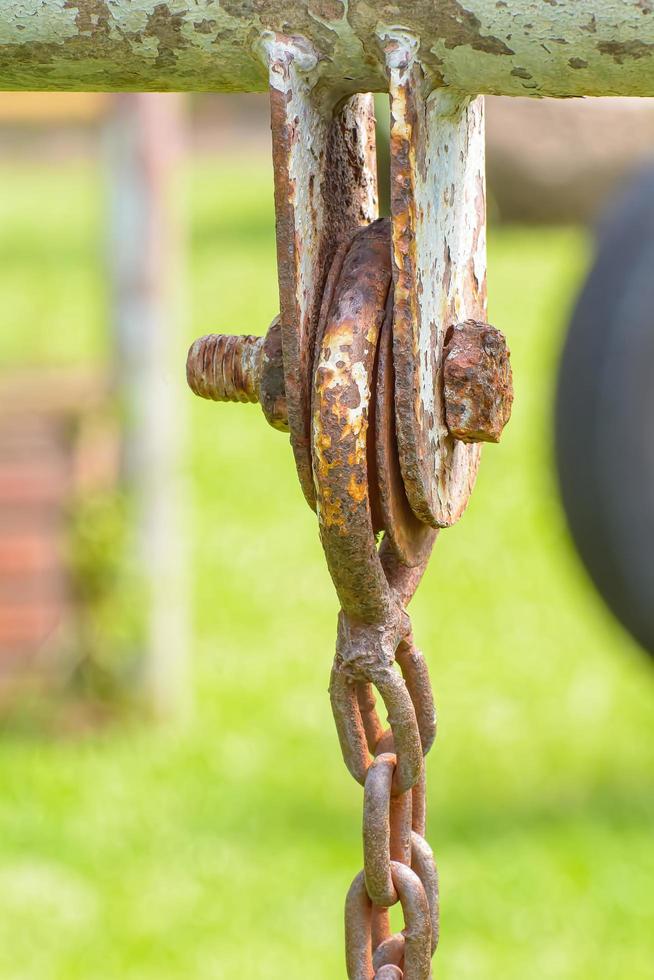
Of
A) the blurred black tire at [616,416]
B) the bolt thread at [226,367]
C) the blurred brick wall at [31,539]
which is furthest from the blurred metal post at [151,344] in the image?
the bolt thread at [226,367]

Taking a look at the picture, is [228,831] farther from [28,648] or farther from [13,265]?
[13,265]

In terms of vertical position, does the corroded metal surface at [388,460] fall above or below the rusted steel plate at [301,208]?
below

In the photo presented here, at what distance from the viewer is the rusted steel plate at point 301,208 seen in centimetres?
62

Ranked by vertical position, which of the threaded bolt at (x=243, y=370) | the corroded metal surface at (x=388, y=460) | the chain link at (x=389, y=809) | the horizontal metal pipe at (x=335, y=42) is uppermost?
the horizontal metal pipe at (x=335, y=42)

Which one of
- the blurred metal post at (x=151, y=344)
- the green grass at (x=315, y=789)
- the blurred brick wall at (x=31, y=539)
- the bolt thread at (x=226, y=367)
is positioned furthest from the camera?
the blurred brick wall at (x=31, y=539)

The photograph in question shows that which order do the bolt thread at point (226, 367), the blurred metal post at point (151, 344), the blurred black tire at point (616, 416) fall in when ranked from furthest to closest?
the blurred metal post at point (151, 344)
the blurred black tire at point (616, 416)
the bolt thread at point (226, 367)

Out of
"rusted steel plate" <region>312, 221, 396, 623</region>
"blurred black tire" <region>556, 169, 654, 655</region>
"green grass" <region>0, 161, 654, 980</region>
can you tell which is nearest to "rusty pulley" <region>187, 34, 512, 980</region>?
"rusted steel plate" <region>312, 221, 396, 623</region>

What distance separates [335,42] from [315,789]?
10.5ft

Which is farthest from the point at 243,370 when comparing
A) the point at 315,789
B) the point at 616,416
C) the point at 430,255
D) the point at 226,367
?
the point at 315,789

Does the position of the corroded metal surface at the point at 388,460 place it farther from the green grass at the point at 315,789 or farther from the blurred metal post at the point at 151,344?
the blurred metal post at the point at 151,344

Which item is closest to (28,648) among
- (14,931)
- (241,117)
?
(14,931)

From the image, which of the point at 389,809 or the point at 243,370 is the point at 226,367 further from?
the point at 389,809

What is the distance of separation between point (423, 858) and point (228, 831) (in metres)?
2.88

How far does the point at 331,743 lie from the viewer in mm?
3924
